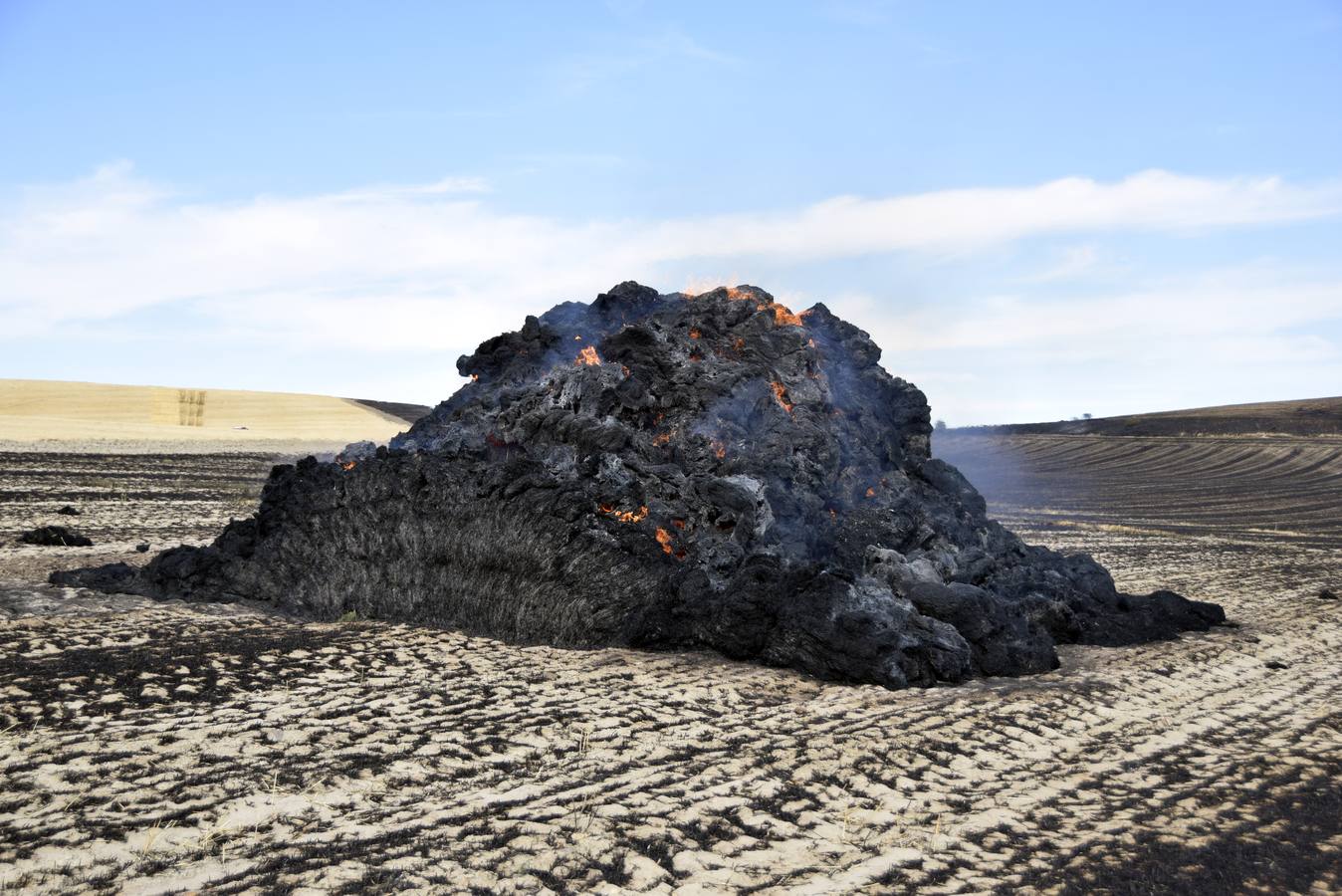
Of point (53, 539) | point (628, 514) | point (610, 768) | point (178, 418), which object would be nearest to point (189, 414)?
point (178, 418)

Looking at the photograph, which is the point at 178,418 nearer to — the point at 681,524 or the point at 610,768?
the point at 681,524

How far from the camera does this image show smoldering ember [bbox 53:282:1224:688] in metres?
11.0

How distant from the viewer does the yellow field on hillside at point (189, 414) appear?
5478 cm

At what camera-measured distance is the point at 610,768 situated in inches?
289

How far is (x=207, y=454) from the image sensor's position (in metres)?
45.5

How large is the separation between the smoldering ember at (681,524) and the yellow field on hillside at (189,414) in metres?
40.9

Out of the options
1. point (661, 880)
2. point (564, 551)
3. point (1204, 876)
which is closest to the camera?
point (661, 880)

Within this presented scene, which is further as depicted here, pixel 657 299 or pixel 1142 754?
pixel 657 299

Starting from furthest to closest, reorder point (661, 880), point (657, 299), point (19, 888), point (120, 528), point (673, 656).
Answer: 1. point (120, 528)
2. point (657, 299)
3. point (673, 656)
4. point (661, 880)
5. point (19, 888)

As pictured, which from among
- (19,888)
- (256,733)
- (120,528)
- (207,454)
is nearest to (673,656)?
(256,733)

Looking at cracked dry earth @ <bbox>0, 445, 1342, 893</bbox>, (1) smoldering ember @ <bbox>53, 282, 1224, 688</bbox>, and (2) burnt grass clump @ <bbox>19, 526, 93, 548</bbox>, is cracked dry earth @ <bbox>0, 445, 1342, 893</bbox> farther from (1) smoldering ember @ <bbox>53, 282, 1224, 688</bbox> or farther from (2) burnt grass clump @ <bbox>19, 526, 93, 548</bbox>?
(2) burnt grass clump @ <bbox>19, 526, 93, 548</bbox>

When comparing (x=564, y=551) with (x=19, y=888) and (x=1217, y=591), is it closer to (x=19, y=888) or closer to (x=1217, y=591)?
(x=19, y=888)

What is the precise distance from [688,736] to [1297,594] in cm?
1341

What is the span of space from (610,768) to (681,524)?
5277mm
